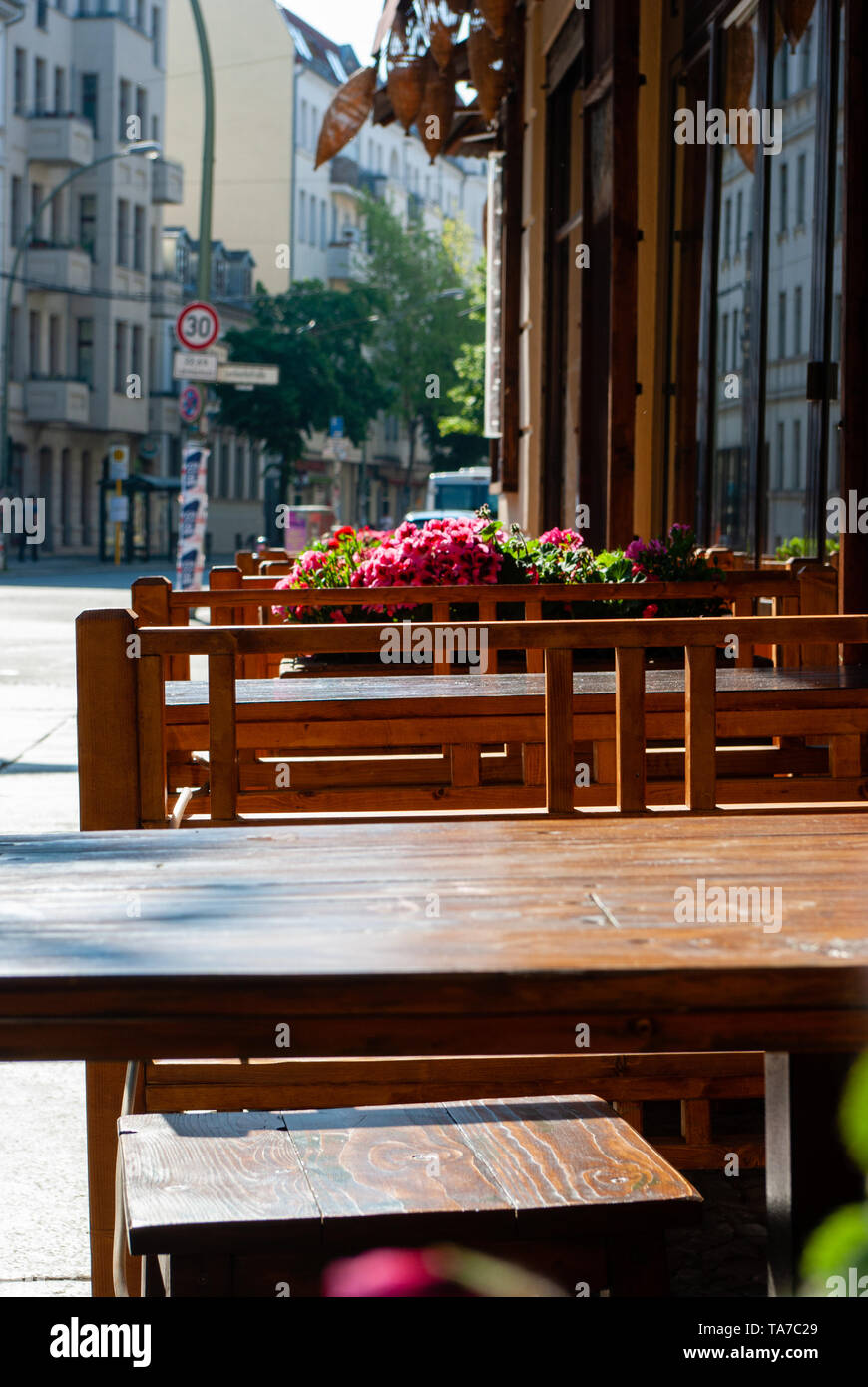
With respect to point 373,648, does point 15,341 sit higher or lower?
higher

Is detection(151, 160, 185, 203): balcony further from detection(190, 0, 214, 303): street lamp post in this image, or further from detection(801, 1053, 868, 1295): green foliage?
detection(801, 1053, 868, 1295): green foliage

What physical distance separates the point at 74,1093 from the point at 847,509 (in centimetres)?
299

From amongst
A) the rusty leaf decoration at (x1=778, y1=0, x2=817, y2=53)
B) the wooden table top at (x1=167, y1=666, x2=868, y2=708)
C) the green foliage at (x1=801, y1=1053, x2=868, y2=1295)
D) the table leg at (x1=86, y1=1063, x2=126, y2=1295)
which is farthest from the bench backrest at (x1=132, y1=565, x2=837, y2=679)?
the green foliage at (x1=801, y1=1053, x2=868, y2=1295)

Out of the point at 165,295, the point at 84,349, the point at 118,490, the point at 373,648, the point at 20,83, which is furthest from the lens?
the point at 165,295

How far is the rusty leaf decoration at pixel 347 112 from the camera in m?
12.5

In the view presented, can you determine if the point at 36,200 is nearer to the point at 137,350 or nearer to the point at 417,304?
the point at 137,350

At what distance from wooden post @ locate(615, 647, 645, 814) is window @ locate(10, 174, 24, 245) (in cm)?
5679

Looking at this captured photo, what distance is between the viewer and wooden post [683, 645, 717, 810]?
3686 mm

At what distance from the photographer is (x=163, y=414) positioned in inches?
2655

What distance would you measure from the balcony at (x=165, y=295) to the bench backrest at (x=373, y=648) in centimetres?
6378

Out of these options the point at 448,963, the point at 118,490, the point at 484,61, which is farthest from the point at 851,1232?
the point at 118,490

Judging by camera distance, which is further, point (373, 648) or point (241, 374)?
point (241, 374)

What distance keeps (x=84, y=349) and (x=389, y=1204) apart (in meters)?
61.9

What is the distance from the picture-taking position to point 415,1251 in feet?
7.29
